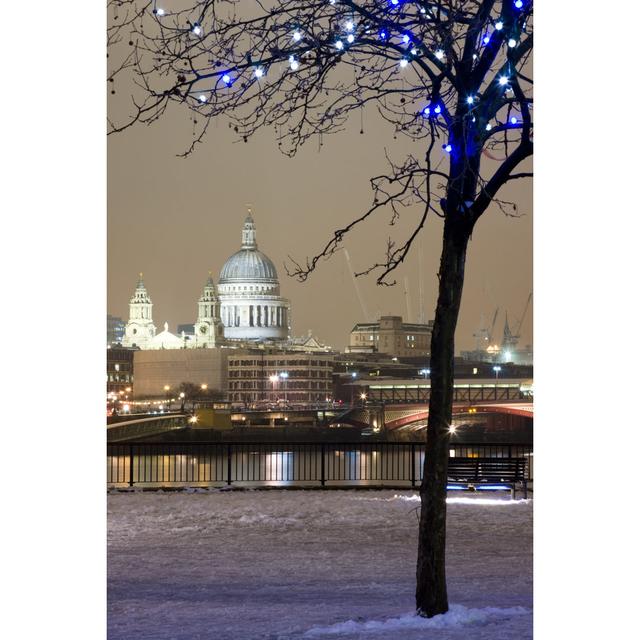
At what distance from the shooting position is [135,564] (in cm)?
1005

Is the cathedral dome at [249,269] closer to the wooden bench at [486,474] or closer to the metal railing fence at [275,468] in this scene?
the metal railing fence at [275,468]

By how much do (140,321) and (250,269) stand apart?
20.4 meters

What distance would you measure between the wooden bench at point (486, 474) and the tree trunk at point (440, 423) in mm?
8722

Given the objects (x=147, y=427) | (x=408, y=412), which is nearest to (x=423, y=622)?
(x=408, y=412)

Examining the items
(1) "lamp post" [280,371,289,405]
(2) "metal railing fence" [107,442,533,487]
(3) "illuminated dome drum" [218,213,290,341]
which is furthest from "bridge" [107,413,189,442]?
(3) "illuminated dome drum" [218,213,290,341]

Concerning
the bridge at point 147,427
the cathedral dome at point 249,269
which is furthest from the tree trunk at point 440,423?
the cathedral dome at point 249,269

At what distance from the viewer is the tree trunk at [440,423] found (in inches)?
279

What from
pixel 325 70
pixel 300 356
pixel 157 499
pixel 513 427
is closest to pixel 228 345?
pixel 300 356

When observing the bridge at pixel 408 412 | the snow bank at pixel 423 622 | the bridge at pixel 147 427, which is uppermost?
the snow bank at pixel 423 622

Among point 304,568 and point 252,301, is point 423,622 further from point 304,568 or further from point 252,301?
point 252,301

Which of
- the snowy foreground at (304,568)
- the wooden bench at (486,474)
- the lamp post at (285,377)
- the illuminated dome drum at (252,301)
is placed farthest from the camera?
the illuminated dome drum at (252,301)
